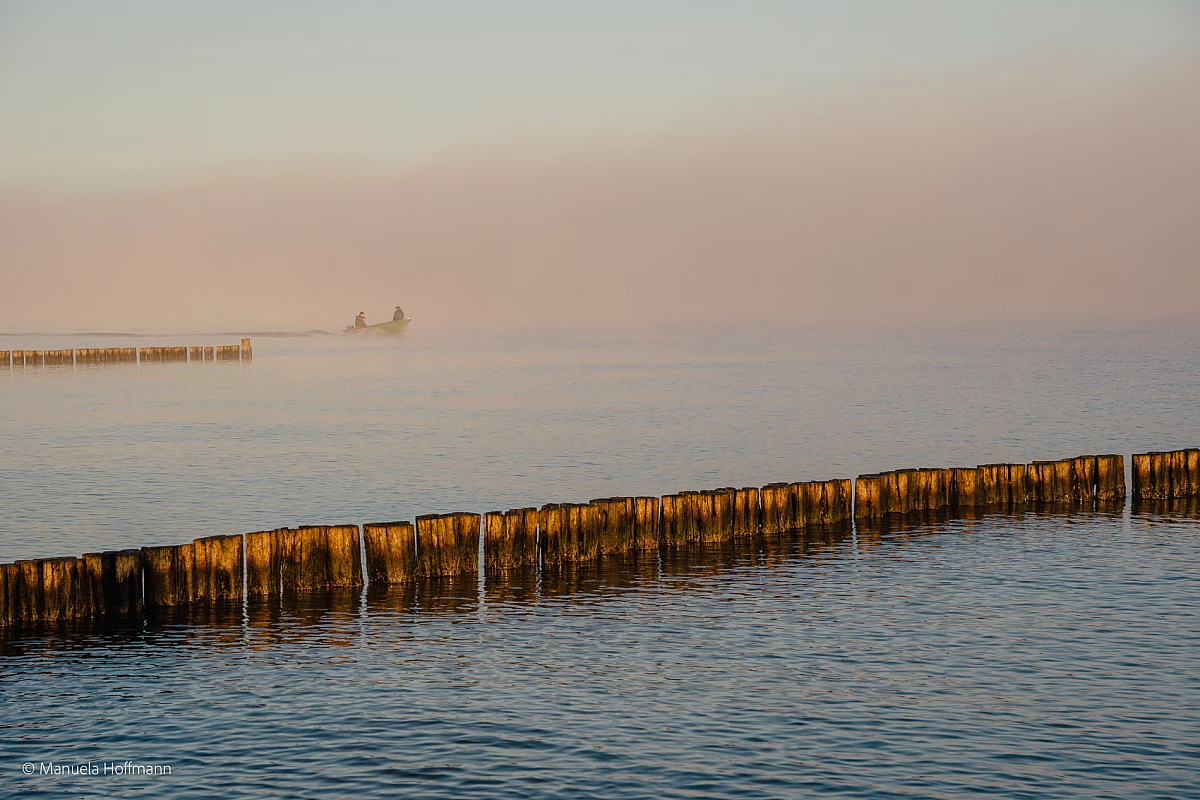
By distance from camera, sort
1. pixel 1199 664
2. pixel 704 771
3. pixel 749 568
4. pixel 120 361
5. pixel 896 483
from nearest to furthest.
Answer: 1. pixel 704 771
2. pixel 1199 664
3. pixel 749 568
4. pixel 896 483
5. pixel 120 361

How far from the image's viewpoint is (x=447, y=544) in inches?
909

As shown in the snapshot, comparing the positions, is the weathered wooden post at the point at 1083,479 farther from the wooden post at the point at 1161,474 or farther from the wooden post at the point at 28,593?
the wooden post at the point at 28,593

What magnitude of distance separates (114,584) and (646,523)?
10455 mm

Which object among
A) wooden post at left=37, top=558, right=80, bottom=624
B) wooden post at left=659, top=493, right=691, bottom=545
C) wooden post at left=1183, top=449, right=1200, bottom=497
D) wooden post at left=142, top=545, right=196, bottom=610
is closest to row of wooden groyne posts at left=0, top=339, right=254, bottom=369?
wooden post at left=659, top=493, right=691, bottom=545

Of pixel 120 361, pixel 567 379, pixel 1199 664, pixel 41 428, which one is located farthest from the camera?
pixel 120 361

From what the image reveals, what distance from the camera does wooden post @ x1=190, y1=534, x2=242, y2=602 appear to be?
20750 mm

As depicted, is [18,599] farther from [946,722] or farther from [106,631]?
[946,722]

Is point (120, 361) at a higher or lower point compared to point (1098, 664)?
higher

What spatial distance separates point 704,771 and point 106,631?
1026 cm

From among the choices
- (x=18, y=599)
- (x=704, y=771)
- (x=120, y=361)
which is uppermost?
(x=120, y=361)

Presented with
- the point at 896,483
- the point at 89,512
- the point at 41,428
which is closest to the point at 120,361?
the point at 41,428

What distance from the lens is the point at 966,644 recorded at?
18.2m

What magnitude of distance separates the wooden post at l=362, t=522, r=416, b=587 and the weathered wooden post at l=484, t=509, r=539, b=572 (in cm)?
169

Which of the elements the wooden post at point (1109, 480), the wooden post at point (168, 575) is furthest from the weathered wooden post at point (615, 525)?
the wooden post at point (1109, 480)
